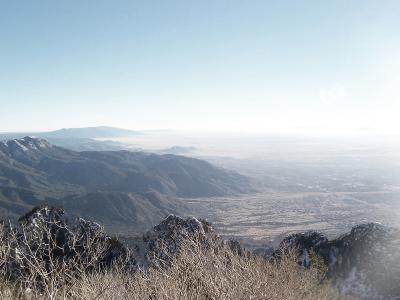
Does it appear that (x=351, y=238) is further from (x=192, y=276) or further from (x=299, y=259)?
(x=192, y=276)

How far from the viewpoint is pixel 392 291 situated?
164ft

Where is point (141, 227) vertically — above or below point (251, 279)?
below

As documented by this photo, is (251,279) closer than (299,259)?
Yes

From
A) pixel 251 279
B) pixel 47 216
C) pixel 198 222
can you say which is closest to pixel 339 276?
pixel 198 222

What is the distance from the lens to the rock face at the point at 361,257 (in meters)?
51.8

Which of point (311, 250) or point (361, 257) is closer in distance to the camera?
point (311, 250)

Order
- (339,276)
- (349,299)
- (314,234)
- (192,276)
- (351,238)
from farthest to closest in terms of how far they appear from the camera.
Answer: (314,234) → (351,238) → (339,276) → (349,299) → (192,276)

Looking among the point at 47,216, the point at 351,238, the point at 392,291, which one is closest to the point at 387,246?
the point at 351,238

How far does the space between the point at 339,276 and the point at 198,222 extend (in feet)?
77.4

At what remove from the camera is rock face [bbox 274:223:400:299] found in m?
51.8

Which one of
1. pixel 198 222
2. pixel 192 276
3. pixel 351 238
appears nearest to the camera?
pixel 192 276

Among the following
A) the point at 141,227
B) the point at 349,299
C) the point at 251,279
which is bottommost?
the point at 141,227

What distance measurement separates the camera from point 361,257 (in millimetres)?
57094

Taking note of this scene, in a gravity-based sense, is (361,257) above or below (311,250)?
below
